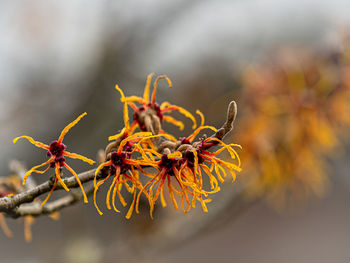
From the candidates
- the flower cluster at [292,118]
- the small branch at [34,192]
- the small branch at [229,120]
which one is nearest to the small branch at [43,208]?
the small branch at [34,192]

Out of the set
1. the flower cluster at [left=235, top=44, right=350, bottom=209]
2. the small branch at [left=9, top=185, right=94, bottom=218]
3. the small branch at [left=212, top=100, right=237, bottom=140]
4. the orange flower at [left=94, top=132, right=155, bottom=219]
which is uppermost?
the flower cluster at [left=235, top=44, right=350, bottom=209]

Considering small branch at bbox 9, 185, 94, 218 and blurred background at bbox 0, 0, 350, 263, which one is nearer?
small branch at bbox 9, 185, 94, 218

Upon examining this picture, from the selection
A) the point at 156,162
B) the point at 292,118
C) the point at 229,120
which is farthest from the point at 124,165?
the point at 292,118

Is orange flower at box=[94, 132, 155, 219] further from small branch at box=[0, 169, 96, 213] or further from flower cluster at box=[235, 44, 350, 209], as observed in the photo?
flower cluster at box=[235, 44, 350, 209]

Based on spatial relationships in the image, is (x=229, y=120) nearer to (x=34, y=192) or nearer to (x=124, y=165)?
(x=124, y=165)

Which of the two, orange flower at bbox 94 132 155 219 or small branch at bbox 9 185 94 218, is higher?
small branch at bbox 9 185 94 218

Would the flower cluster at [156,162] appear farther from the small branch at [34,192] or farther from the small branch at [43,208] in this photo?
the small branch at [43,208]

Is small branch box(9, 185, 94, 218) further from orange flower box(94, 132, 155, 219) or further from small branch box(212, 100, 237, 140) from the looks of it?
small branch box(212, 100, 237, 140)

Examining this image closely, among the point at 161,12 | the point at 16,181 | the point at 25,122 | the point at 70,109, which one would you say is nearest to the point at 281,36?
the point at 161,12

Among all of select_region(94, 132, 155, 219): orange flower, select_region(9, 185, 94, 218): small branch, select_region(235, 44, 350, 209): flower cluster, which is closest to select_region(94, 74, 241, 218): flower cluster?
select_region(94, 132, 155, 219): orange flower
